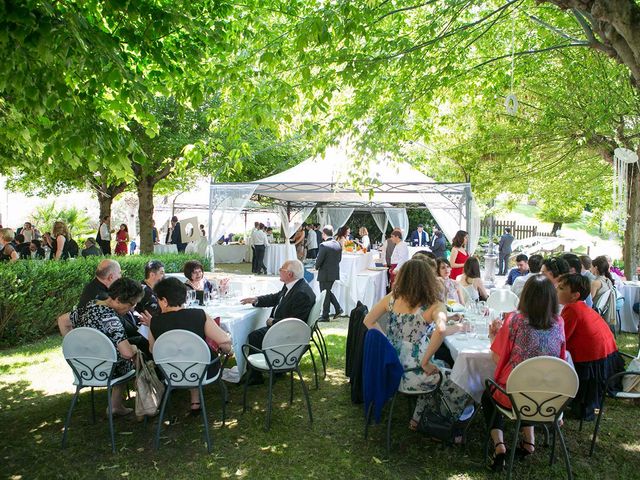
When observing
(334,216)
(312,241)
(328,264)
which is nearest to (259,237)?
(312,241)

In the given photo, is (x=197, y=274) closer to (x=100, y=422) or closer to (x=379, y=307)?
(x=100, y=422)

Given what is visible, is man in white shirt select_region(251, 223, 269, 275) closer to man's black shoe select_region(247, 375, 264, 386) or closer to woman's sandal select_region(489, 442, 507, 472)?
man's black shoe select_region(247, 375, 264, 386)

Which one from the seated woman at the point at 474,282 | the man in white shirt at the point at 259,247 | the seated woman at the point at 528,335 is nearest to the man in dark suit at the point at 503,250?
the man in white shirt at the point at 259,247

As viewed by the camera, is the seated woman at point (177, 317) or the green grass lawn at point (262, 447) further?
the seated woman at point (177, 317)

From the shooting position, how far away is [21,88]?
3299 mm

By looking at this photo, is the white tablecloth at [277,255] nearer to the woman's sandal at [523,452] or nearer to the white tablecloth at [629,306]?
the white tablecloth at [629,306]

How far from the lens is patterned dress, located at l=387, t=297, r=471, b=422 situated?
12.6ft

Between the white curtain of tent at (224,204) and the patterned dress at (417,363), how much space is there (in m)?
10.2

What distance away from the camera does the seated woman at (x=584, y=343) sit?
3.98 m

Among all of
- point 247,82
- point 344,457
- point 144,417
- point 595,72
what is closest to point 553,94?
point 595,72

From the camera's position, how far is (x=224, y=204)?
46.3 ft

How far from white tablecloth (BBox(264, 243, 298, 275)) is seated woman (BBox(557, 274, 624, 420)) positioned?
1270 centimetres

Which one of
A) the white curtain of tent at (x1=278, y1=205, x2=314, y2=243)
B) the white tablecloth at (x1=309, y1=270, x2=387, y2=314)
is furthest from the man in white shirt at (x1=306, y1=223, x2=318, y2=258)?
the white tablecloth at (x1=309, y1=270, x2=387, y2=314)

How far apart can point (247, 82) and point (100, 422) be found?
11.8ft
